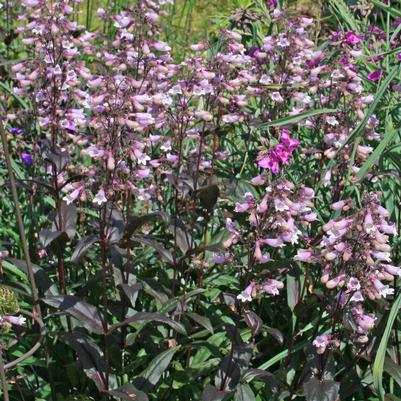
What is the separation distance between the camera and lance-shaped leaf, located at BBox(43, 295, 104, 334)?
282cm

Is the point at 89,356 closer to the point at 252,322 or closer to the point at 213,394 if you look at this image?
the point at 213,394

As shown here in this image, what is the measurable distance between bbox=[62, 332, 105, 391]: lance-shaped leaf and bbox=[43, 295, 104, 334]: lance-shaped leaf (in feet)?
0.46

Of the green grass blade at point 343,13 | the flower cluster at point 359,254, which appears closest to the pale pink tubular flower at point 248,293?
the flower cluster at point 359,254

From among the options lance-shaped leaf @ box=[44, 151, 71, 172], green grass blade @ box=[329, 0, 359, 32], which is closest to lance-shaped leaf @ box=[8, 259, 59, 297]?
lance-shaped leaf @ box=[44, 151, 71, 172]

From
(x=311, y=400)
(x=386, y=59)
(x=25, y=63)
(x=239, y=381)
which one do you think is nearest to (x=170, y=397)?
(x=239, y=381)

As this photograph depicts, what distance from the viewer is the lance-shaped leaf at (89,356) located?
118 inches

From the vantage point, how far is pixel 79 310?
290 centimetres

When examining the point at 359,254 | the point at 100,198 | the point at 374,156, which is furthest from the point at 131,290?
the point at 374,156

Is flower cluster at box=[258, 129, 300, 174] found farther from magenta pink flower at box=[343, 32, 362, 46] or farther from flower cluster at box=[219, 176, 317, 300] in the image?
magenta pink flower at box=[343, 32, 362, 46]

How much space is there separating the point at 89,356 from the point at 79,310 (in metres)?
0.26

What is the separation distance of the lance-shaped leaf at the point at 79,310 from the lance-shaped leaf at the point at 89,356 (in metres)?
0.14

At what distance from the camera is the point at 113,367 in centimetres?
341

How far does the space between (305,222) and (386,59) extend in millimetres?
1745

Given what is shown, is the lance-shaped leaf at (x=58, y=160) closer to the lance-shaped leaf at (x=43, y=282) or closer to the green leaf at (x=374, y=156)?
the lance-shaped leaf at (x=43, y=282)
